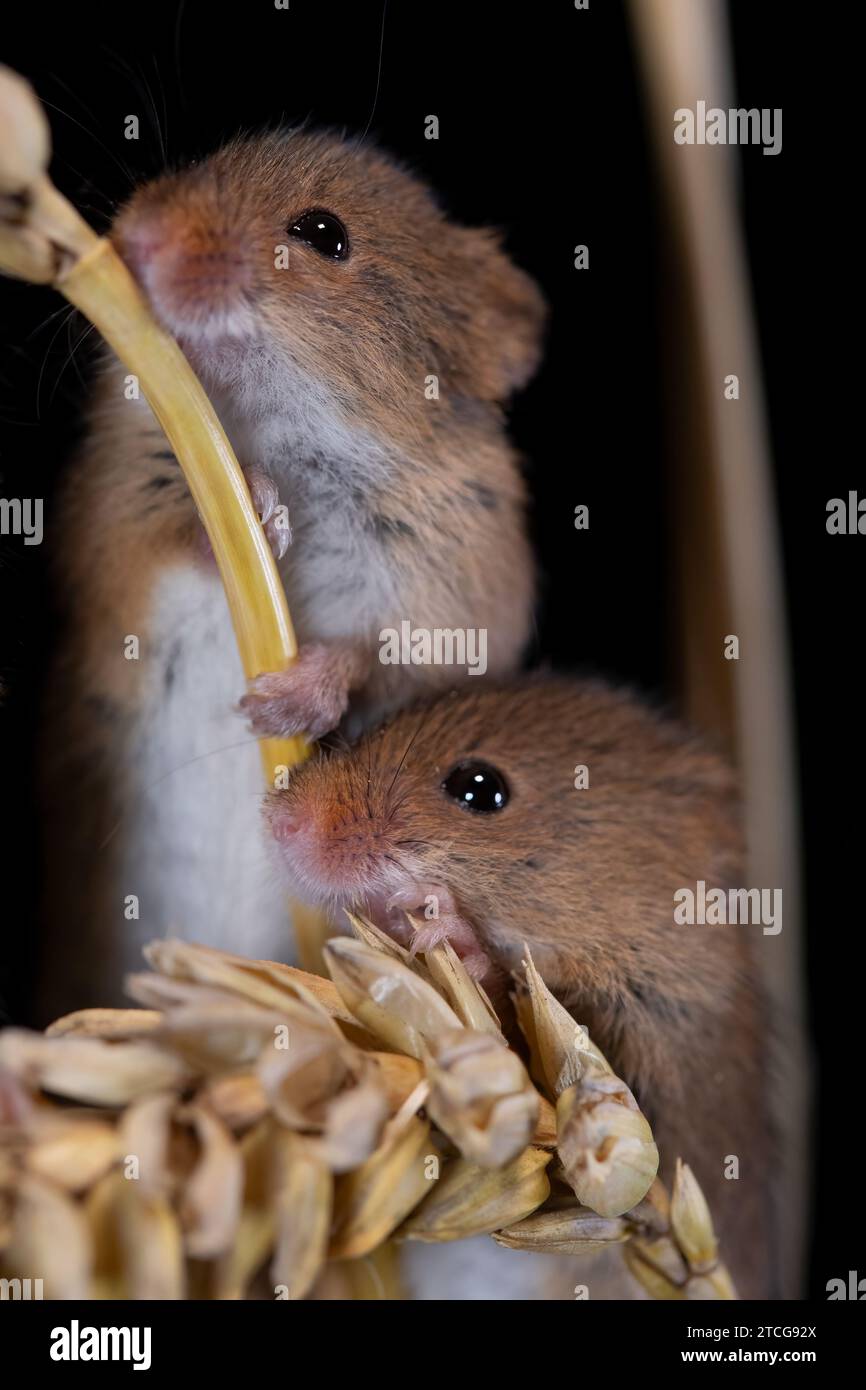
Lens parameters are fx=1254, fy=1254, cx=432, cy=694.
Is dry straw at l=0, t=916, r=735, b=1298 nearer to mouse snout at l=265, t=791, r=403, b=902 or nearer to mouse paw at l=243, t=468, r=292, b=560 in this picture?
mouse snout at l=265, t=791, r=403, b=902

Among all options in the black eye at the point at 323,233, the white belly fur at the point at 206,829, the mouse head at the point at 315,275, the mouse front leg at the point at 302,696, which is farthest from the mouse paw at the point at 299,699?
the black eye at the point at 323,233

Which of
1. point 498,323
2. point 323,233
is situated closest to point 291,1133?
point 323,233

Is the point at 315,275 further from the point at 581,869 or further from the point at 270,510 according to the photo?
A: the point at 581,869

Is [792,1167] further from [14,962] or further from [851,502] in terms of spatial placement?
[14,962]

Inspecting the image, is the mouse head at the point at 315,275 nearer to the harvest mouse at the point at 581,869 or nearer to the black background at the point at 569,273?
the black background at the point at 569,273

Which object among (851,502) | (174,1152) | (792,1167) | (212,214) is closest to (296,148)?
(212,214)
